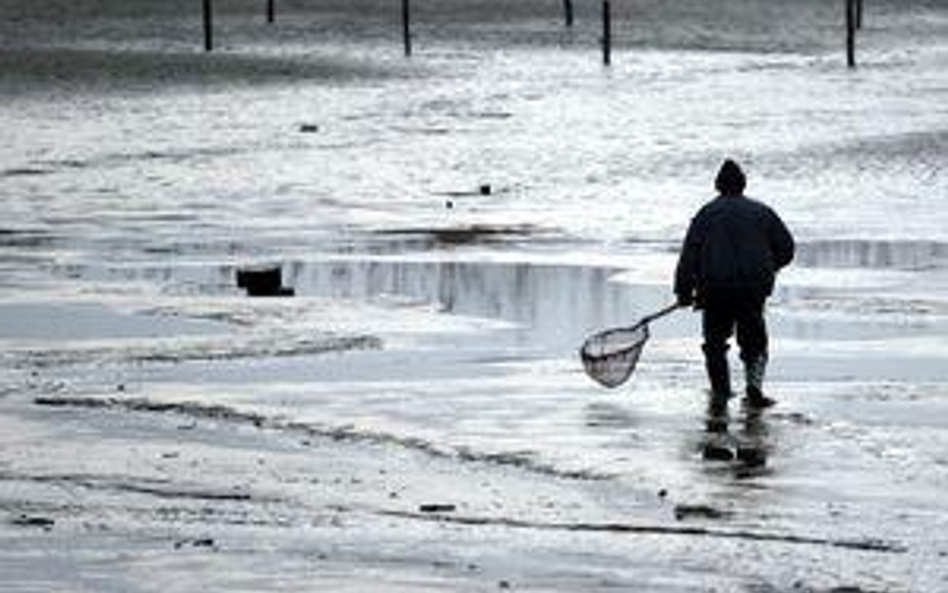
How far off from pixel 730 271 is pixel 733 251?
0.12 meters

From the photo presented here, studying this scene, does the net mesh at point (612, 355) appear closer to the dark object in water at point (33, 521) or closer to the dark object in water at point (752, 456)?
the dark object in water at point (752, 456)

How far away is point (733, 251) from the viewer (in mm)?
17922

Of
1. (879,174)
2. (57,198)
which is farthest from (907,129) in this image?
(57,198)

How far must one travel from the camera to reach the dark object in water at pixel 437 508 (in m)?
13.5

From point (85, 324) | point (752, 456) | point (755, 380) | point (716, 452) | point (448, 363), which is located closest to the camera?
point (752, 456)

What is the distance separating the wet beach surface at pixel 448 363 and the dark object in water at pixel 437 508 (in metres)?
0.03

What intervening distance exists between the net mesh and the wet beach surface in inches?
5.8

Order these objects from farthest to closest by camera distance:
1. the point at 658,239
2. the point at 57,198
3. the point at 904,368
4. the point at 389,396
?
the point at 57,198
the point at 658,239
the point at 904,368
the point at 389,396

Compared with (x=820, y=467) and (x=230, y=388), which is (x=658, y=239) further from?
(x=820, y=467)

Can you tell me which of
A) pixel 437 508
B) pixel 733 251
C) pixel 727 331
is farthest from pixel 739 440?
pixel 437 508

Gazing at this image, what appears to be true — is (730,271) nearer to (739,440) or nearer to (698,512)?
(739,440)

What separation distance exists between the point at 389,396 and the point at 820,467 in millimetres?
3713

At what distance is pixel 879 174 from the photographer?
121ft

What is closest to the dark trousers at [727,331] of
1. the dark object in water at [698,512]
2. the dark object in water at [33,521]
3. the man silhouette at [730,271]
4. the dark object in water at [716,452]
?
the man silhouette at [730,271]
